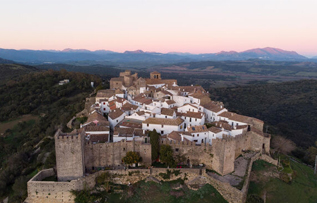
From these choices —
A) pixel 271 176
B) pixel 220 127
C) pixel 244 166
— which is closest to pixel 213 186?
pixel 244 166

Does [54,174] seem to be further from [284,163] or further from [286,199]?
[284,163]

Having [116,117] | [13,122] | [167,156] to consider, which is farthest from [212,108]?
[13,122]

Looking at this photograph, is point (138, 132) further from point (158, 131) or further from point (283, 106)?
point (283, 106)

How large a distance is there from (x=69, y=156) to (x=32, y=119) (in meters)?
34.7

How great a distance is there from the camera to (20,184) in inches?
926

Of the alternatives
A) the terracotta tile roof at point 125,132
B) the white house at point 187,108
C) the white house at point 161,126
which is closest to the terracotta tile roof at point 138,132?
the terracotta tile roof at point 125,132

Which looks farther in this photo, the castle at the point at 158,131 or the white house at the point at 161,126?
the white house at the point at 161,126

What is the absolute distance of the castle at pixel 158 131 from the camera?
21.8 metres

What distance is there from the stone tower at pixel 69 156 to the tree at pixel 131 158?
4.10m

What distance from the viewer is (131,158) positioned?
22797 millimetres

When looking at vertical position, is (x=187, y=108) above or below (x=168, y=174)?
above

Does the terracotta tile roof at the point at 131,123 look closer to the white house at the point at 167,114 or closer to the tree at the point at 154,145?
the white house at the point at 167,114

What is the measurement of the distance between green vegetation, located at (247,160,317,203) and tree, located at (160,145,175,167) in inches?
311

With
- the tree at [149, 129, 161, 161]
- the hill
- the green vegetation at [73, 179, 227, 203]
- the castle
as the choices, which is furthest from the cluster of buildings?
the hill
